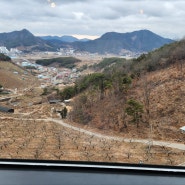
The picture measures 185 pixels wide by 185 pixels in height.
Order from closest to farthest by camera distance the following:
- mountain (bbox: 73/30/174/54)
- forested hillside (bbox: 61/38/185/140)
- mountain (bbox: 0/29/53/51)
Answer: forested hillside (bbox: 61/38/185/140)
mountain (bbox: 73/30/174/54)
mountain (bbox: 0/29/53/51)

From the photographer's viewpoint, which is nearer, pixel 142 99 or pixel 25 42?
pixel 142 99

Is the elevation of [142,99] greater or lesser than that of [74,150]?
lesser

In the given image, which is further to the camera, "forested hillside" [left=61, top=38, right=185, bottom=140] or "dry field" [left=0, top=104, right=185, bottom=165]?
"forested hillside" [left=61, top=38, right=185, bottom=140]

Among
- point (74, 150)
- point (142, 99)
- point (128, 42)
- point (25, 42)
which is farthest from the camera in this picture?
point (25, 42)

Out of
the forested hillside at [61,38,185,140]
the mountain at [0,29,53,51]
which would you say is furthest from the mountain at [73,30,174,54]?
the mountain at [0,29,53,51]

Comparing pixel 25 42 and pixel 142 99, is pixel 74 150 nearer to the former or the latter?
pixel 142 99

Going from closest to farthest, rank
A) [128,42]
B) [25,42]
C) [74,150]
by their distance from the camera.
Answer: [74,150], [128,42], [25,42]

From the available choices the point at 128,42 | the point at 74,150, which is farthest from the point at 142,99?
the point at 74,150

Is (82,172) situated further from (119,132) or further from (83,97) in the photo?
→ (83,97)

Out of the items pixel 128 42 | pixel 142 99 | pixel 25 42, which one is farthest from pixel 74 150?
pixel 25 42

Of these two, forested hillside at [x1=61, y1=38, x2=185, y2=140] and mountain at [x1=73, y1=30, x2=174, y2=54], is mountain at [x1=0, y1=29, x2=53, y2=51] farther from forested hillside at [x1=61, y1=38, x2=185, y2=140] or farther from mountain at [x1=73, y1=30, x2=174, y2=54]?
forested hillside at [x1=61, y1=38, x2=185, y2=140]

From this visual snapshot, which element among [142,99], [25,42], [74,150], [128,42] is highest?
[25,42]

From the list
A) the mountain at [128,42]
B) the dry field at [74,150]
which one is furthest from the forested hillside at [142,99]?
the dry field at [74,150]
